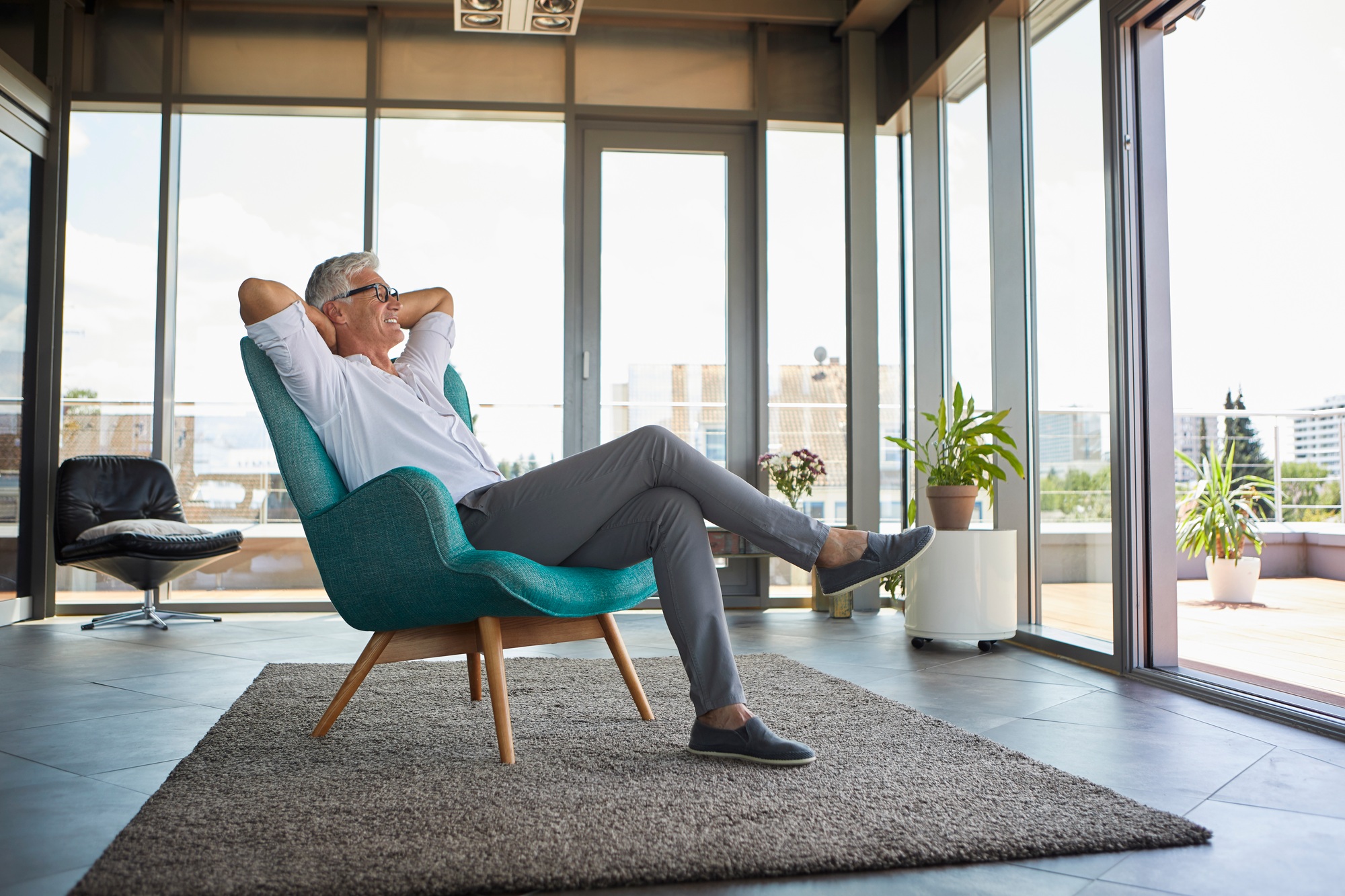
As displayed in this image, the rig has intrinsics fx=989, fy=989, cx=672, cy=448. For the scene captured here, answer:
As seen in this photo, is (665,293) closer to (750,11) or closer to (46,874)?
(750,11)

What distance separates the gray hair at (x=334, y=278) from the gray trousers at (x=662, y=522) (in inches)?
25.4

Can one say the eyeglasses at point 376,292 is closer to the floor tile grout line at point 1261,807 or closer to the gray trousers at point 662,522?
the gray trousers at point 662,522

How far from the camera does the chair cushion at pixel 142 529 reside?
4035 mm

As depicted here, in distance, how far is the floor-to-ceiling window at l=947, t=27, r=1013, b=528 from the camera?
160 inches

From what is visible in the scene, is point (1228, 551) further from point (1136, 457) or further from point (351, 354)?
point (351, 354)

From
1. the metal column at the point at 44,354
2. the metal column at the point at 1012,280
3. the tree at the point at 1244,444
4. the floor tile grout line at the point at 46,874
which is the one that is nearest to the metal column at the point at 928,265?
the metal column at the point at 1012,280

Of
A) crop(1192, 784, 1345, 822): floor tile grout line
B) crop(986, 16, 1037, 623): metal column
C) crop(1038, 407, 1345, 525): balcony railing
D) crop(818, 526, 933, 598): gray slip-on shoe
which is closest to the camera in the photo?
crop(1192, 784, 1345, 822): floor tile grout line

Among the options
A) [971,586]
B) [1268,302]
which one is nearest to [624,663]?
[971,586]

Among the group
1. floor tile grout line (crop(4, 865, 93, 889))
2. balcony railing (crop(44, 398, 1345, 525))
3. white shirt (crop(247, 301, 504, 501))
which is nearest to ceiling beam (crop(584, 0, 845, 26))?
balcony railing (crop(44, 398, 1345, 525))

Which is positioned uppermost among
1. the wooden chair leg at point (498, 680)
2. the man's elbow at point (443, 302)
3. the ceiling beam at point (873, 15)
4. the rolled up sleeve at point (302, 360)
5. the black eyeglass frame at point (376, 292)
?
the ceiling beam at point (873, 15)

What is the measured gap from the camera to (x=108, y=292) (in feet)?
15.1

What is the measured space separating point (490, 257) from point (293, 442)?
298cm

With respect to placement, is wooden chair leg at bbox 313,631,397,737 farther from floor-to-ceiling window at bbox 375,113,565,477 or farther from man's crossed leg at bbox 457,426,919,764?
floor-to-ceiling window at bbox 375,113,565,477

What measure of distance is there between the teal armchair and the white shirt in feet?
0.15
